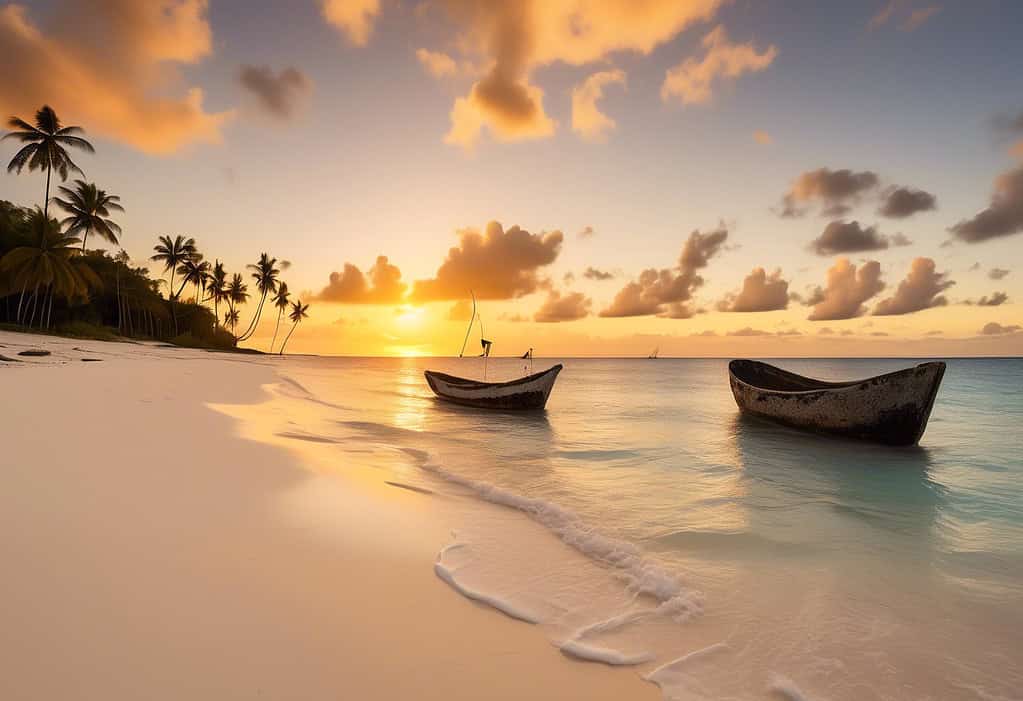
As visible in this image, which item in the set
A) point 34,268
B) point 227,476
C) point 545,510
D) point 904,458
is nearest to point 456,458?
point 545,510

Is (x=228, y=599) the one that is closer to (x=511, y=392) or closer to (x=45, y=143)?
(x=511, y=392)

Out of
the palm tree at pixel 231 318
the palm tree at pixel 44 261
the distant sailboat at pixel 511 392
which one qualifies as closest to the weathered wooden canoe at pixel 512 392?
the distant sailboat at pixel 511 392

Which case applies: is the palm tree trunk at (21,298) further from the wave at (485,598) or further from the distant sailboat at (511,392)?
the wave at (485,598)

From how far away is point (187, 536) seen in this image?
353 cm

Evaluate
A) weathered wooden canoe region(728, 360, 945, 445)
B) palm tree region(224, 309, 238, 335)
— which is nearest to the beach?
weathered wooden canoe region(728, 360, 945, 445)

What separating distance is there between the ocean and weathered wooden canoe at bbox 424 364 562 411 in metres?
7.67

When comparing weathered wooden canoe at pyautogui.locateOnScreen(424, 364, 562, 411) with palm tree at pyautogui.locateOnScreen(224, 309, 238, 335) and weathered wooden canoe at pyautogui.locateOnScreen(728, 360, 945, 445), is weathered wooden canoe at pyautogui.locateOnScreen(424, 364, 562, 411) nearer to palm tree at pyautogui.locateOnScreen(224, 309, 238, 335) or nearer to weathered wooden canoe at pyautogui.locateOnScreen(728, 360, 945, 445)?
weathered wooden canoe at pyautogui.locateOnScreen(728, 360, 945, 445)

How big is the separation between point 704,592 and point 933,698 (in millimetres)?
1451

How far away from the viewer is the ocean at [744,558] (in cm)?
296

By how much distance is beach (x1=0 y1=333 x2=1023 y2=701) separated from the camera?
2342mm

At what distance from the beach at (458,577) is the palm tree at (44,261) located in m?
36.9

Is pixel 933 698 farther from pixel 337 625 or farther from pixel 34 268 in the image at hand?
pixel 34 268

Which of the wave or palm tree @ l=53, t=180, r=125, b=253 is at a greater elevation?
palm tree @ l=53, t=180, r=125, b=253

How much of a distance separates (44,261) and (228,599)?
45.8 m
